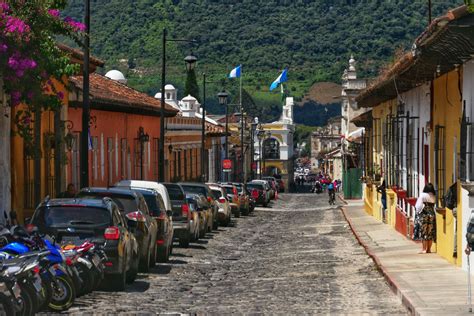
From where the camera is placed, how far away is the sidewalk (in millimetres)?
18052

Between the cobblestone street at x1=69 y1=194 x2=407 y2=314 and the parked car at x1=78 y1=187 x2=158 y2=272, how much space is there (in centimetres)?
45

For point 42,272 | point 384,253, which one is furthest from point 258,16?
point 42,272

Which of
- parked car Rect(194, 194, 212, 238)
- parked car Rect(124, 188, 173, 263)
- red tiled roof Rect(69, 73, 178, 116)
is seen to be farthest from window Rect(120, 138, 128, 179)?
parked car Rect(124, 188, 173, 263)

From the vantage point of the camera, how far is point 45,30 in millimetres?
23391

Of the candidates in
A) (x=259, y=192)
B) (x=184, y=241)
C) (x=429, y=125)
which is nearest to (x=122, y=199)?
(x=429, y=125)

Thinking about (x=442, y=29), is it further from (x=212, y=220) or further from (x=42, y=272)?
(x=212, y=220)

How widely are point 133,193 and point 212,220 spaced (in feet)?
58.4

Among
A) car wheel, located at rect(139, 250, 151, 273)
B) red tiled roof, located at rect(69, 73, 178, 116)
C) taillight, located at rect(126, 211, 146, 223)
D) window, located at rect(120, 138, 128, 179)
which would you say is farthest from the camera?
window, located at rect(120, 138, 128, 179)

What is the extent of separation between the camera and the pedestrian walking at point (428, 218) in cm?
2828

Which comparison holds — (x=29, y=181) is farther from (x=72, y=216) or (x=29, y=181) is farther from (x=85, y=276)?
(x=85, y=276)

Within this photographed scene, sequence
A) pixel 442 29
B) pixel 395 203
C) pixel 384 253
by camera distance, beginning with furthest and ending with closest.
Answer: pixel 395 203
pixel 384 253
pixel 442 29

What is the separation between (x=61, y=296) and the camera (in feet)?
59.4

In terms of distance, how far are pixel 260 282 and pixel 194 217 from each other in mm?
12575

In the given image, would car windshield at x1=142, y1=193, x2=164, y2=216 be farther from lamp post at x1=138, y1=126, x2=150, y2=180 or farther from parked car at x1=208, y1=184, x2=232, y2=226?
lamp post at x1=138, y1=126, x2=150, y2=180
